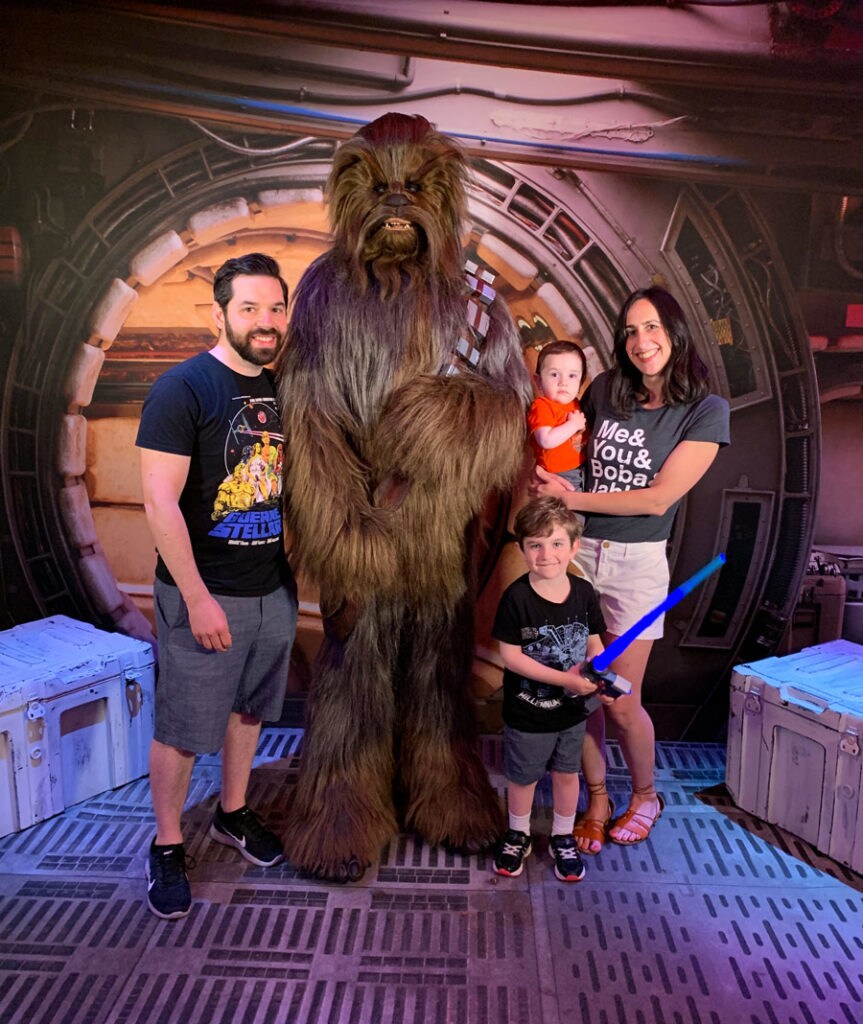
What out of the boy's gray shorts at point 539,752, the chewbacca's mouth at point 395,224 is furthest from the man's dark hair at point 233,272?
the boy's gray shorts at point 539,752

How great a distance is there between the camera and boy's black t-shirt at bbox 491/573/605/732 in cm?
212

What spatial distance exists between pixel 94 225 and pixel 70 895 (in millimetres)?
2217

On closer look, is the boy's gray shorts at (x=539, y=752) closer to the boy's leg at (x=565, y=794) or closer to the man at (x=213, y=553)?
the boy's leg at (x=565, y=794)

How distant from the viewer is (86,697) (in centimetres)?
263

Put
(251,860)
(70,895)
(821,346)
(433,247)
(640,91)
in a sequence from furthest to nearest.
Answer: (821,346), (640,91), (251,860), (70,895), (433,247)

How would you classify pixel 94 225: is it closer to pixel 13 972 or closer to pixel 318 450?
pixel 318 450

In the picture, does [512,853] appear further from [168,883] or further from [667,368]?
[667,368]

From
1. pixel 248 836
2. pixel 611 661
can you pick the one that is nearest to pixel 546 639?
pixel 611 661

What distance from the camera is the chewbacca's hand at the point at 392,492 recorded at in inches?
Answer: 83.4

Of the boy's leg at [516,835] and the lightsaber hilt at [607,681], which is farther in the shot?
the boy's leg at [516,835]

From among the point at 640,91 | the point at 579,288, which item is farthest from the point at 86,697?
the point at 640,91

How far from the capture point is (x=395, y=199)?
1.97 m

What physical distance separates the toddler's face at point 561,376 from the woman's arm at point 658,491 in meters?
0.25

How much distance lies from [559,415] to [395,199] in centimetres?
76
